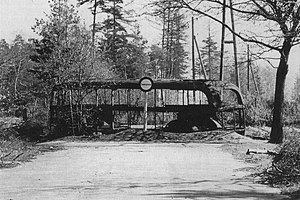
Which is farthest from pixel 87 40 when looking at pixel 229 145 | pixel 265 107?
pixel 265 107

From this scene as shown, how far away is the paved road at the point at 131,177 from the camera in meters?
9.16

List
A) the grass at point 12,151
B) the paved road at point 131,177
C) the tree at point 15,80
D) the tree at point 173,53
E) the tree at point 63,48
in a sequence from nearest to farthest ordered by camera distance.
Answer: the paved road at point 131,177 < the grass at point 12,151 < the tree at point 15,80 < the tree at point 63,48 < the tree at point 173,53


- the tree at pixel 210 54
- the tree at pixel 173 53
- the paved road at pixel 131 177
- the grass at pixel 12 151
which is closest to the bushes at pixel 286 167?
the paved road at pixel 131 177

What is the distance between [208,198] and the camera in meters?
8.76

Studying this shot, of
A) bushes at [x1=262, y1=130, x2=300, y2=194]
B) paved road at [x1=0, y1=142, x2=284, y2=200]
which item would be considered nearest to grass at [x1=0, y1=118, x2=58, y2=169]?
paved road at [x1=0, y1=142, x2=284, y2=200]

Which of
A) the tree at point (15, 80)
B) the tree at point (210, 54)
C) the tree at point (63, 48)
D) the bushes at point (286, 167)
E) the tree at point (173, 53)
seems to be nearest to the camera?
the bushes at point (286, 167)

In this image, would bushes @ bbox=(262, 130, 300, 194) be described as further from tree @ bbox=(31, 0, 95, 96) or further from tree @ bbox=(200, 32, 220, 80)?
tree @ bbox=(200, 32, 220, 80)

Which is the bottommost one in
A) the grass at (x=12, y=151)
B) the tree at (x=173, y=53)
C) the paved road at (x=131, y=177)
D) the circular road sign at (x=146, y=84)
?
the paved road at (x=131, y=177)

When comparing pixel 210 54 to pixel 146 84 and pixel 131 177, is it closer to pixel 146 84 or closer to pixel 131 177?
pixel 146 84

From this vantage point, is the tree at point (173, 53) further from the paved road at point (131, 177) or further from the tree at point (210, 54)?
the paved road at point (131, 177)

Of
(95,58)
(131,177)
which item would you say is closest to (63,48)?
(95,58)

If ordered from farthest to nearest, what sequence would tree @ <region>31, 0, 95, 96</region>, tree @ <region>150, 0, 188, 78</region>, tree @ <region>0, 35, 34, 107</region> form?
1. tree @ <region>150, 0, 188, 78</region>
2. tree @ <region>31, 0, 95, 96</region>
3. tree @ <region>0, 35, 34, 107</region>

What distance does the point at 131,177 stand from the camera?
1142 centimetres

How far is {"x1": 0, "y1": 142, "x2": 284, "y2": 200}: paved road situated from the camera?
30.0ft
